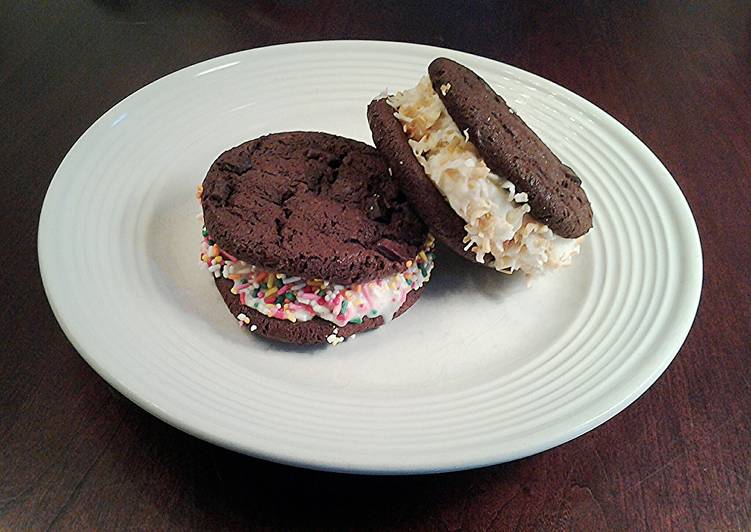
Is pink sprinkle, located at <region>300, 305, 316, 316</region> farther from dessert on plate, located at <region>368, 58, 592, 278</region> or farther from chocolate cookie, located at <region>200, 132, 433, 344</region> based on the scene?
dessert on plate, located at <region>368, 58, 592, 278</region>

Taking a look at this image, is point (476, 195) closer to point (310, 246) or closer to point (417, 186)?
point (417, 186)

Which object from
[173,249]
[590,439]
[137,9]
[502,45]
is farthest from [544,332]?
[137,9]

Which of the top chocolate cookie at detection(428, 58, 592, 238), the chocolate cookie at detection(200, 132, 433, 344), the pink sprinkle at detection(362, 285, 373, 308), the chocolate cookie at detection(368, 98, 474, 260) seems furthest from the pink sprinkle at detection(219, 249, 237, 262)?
the top chocolate cookie at detection(428, 58, 592, 238)

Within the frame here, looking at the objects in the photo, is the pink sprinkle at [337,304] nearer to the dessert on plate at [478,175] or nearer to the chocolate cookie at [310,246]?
the chocolate cookie at [310,246]

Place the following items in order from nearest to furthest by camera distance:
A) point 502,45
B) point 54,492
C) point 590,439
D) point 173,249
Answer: point 54,492, point 590,439, point 173,249, point 502,45

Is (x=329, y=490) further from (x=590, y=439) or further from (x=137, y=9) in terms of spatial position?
(x=137, y=9)

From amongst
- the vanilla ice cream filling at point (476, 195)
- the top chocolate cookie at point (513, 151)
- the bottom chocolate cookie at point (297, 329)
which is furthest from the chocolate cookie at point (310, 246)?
the top chocolate cookie at point (513, 151)

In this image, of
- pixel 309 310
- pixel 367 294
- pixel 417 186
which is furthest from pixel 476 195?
pixel 309 310
